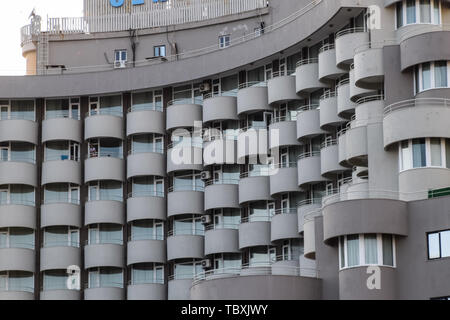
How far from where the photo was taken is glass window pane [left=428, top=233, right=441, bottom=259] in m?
59.9

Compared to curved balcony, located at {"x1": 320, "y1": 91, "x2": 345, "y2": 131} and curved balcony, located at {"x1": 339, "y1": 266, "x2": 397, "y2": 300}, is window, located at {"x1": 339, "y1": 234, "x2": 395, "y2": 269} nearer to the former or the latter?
curved balcony, located at {"x1": 339, "y1": 266, "x2": 397, "y2": 300}

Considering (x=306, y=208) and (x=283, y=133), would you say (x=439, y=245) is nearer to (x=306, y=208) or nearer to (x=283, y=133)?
(x=306, y=208)

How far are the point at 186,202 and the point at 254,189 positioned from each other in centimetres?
554

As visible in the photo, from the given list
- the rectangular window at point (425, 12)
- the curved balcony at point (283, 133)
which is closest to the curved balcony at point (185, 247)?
the curved balcony at point (283, 133)

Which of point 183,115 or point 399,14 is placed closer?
point 399,14

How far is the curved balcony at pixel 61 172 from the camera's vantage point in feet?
289

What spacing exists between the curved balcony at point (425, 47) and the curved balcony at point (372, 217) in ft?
26.2

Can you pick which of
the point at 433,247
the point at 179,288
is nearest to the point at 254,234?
the point at 179,288

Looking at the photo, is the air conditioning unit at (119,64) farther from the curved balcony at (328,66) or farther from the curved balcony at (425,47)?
the curved balcony at (425,47)

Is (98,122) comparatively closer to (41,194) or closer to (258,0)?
(41,194)

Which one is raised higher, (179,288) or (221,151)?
(221,151)

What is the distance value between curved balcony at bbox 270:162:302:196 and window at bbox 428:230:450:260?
19.3 m

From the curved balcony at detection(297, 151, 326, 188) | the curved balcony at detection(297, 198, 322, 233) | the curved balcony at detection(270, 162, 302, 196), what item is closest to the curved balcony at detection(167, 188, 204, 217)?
the curved balcony at detection(270, 162, 302, 196)

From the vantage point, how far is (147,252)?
85.7 meters
